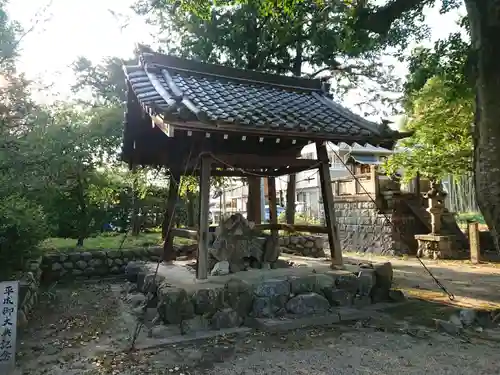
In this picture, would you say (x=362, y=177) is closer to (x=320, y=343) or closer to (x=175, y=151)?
(x=175, y=151)

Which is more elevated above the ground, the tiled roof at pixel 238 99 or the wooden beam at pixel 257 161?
the tiled roof at pixel 238 99

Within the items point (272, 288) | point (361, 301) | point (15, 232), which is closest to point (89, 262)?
point (15, 232)

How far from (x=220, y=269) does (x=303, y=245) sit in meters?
6.79

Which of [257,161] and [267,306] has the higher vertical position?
[257,161]

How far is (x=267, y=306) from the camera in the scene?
5.52 m

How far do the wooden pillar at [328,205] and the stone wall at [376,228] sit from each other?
29.7ft

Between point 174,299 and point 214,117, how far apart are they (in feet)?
8.54

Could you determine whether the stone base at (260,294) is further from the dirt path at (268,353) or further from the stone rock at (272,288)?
the dirt path at (268,353)

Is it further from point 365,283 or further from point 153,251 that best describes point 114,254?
point 365,283

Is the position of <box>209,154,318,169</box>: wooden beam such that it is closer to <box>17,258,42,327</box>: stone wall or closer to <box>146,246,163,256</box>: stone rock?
<box>17,258,42,327</box>: stone wall

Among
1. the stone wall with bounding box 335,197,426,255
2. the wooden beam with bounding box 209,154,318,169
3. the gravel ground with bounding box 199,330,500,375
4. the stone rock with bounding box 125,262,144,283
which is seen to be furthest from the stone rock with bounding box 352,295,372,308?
the stone wall with bounding box 335,197,426,255

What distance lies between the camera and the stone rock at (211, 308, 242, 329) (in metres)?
5.14

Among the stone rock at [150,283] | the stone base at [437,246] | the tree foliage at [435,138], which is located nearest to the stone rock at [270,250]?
the stone rock at [150,283]

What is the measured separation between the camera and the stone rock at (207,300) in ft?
17.0
